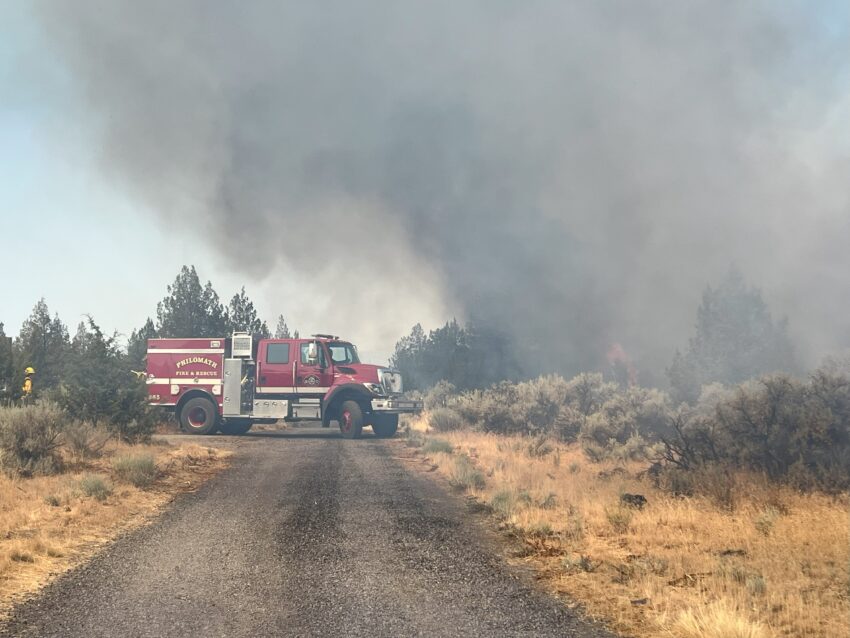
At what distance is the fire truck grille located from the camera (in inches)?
923

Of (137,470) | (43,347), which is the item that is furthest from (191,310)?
(137,470)

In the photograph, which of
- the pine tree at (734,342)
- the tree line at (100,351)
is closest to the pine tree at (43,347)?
the tree line at (100,351)

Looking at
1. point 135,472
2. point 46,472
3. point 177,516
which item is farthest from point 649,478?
point 46,472

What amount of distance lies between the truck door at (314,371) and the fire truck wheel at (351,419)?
105 cm

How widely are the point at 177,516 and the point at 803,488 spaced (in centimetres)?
923

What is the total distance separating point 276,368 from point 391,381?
14.0 feet

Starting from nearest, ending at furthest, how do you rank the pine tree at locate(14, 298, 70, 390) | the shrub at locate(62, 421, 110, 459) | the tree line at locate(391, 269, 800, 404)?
the shrub at locate(62, 421, 110, 459)
the pine tree at locate(14, 298, 70, 390)
the tree line at locate(391, 269, 800, 404)

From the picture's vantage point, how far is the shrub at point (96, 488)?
10312mm

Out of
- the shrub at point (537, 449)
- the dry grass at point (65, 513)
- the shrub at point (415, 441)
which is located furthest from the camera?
the shrub at point (415, 441)

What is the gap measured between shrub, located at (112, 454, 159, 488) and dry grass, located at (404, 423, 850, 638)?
612 cm

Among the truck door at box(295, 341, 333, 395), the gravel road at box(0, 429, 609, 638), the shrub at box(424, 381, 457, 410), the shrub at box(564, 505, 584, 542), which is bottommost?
the gravel road at box(0, 429, 609, 638)

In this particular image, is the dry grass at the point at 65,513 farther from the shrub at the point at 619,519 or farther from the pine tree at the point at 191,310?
the pine tree at the point at 191,310

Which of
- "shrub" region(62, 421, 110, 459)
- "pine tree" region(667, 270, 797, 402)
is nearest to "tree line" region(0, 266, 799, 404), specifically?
"pine tree" region(667, 270, 797, 402)

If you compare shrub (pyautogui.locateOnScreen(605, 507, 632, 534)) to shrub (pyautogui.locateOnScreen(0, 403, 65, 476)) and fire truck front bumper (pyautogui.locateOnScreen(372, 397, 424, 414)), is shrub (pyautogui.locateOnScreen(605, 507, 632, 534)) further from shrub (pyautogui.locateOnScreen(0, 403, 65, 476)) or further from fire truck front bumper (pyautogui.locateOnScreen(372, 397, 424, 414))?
fire truck front bumper (pyautogui.locateOnScreen(372, 397, 424, 414))
